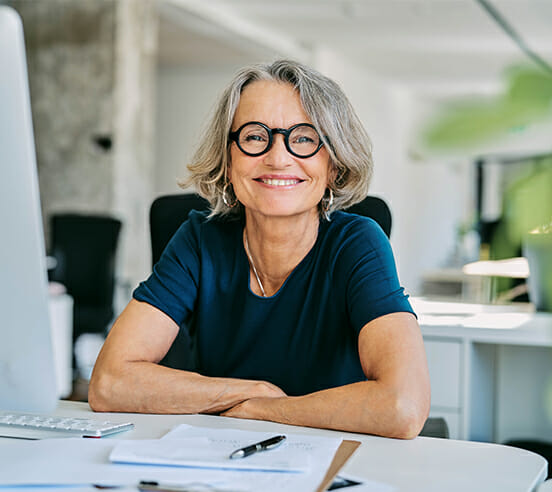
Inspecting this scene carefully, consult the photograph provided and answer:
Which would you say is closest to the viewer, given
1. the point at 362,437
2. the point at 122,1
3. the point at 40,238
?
the point at 40,238

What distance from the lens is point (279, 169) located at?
1570 millimetres

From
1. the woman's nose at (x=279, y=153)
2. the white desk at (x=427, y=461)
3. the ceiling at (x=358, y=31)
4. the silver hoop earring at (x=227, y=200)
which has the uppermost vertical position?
the ceiling at (x=358, y=31)

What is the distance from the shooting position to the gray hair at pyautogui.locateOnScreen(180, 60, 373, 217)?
1.54 m

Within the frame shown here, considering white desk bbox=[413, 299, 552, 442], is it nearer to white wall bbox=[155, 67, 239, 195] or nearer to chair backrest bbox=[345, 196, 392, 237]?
chair backrest bbox=[345, 196, 392, 237]

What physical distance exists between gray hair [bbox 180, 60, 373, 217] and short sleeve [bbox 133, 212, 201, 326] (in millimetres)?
98

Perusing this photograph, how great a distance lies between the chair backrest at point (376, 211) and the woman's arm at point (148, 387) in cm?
56

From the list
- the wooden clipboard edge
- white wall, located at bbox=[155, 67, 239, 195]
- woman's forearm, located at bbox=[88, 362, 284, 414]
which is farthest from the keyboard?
white wall, located at bbox=[155, 67, 239, 195]

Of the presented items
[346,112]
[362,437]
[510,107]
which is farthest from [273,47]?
[510,107]

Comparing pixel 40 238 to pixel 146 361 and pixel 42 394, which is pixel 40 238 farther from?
pixel 146 361

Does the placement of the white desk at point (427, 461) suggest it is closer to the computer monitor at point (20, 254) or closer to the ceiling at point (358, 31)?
the computer monitor at point (20, 254)

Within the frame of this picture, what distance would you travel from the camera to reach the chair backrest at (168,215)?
1.85 m

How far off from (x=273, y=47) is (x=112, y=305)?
16.1ft

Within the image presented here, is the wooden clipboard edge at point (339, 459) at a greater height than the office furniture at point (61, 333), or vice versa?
the wooden clipboard edge at point (339, 459)

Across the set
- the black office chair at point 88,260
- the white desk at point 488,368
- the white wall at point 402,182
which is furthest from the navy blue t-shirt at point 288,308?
the white wall at point 402,182
